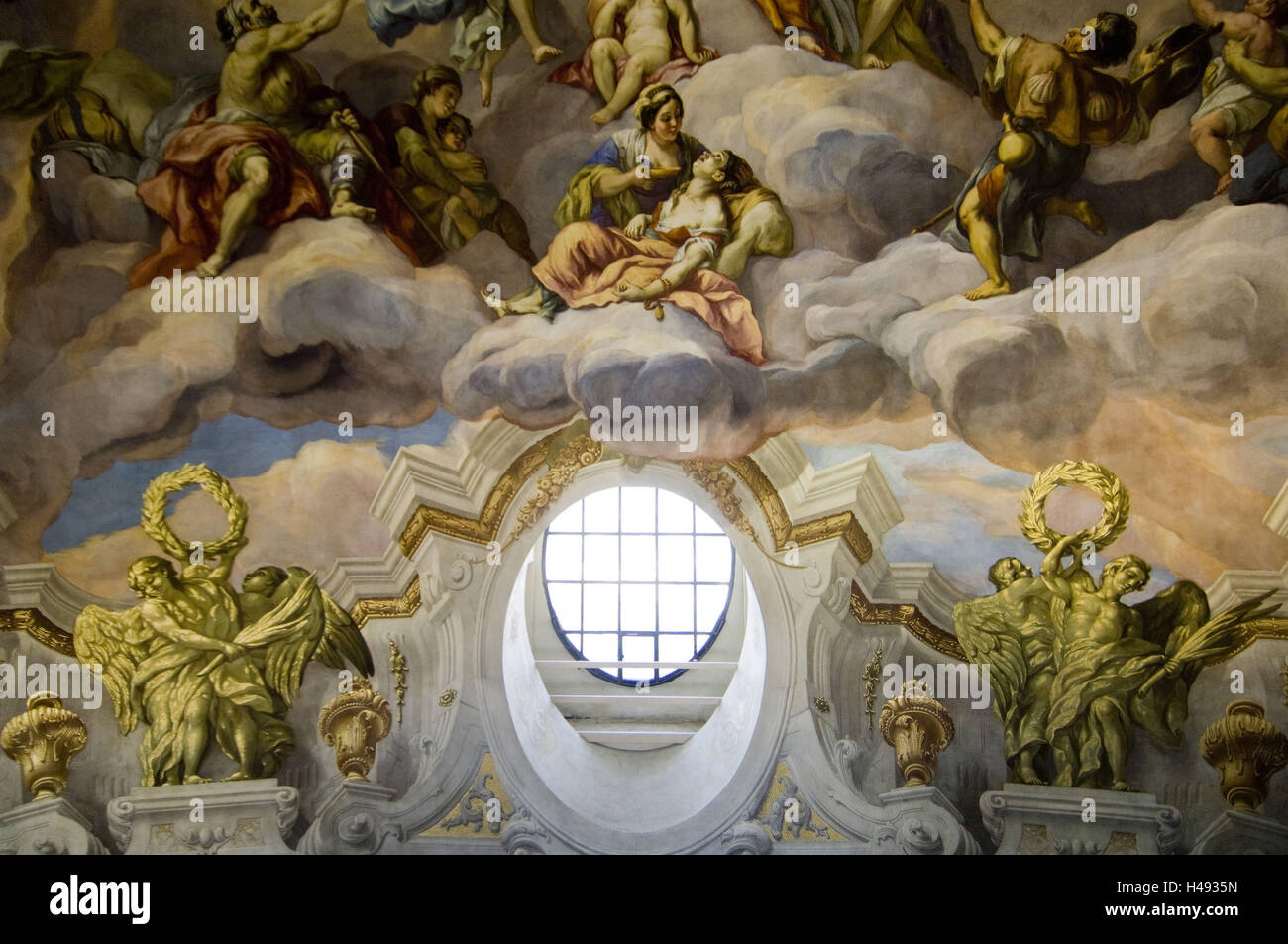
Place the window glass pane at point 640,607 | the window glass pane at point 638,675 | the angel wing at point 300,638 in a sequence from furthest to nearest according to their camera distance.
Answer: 1. the window glass pane at point 640,607
2. the window glass pane at point 638,675
3. the angel wing at point 300,638

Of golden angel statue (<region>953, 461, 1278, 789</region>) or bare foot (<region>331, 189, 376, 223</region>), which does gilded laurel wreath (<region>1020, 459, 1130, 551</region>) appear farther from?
bare foot (<region>331, 189, 376, 223</region>)

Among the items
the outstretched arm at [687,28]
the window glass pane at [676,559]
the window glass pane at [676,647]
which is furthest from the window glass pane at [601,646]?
the outstretched arm at [687,28]

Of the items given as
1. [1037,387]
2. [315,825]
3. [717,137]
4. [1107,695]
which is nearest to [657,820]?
[315,825]

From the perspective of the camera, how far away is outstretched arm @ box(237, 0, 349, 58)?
13.2 m

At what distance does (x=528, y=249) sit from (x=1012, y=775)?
5566 millimetres

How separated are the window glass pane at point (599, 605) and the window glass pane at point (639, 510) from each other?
64 centimetres

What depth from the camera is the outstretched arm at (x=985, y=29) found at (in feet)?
43.6

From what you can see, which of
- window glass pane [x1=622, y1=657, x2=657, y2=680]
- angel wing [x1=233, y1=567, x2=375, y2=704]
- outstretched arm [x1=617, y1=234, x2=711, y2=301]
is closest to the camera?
angel wing [x1=233, y1=567, x2=375, y2=704]

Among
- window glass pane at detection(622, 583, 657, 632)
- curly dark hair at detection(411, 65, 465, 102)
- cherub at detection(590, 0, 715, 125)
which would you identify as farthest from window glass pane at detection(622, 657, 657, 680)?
curly dark hair at detection(411, 65, 465, 102)

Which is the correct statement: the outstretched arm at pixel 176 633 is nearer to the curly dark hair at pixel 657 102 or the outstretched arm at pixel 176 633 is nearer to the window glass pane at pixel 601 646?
the window glass pane at pixel 601 646

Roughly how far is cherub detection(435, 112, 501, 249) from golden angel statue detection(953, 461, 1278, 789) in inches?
189

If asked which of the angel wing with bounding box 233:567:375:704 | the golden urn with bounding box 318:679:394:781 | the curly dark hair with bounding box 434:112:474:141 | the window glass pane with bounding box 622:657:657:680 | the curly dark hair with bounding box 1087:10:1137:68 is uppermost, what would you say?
the curly dark hair with bounding box 1087:10:1137:68

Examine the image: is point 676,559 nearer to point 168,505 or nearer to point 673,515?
point 673,515

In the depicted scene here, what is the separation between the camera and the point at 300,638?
13.2 m
